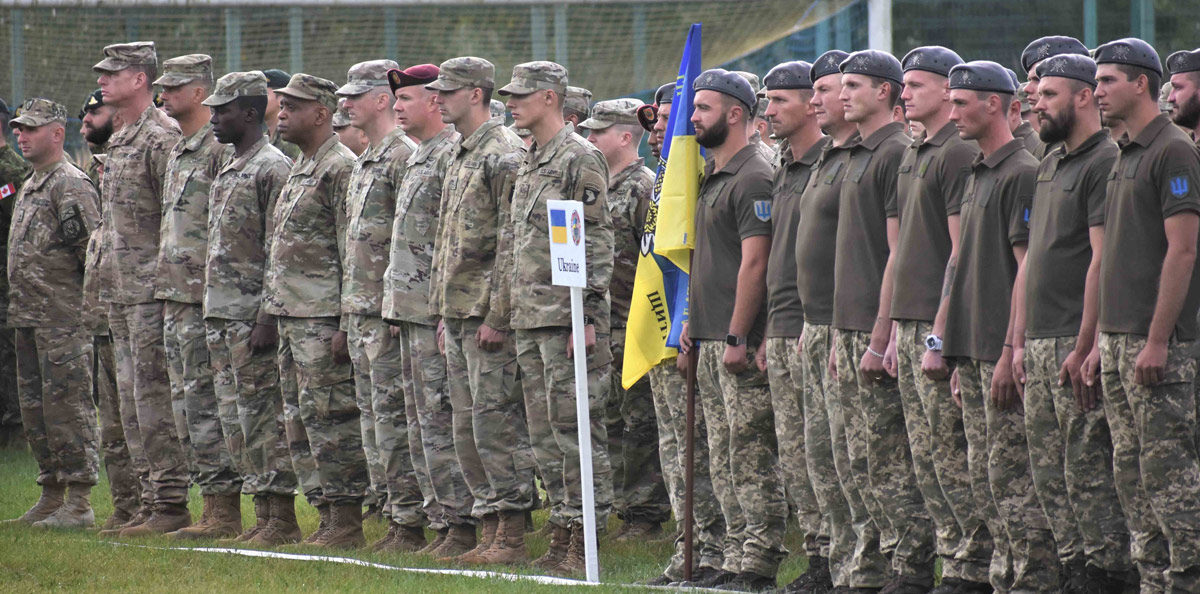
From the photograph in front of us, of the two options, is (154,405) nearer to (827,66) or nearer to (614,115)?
(614,115)

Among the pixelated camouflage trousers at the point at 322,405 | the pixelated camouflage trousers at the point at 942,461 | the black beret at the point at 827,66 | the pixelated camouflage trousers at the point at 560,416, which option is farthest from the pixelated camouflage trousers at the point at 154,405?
the pixelated camouflage trousers at the point at 942,461

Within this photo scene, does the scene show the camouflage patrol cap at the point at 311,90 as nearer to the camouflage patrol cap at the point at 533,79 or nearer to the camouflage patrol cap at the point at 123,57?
the camouflage patrol cap at the point at 123,57

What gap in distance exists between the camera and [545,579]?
8.18m

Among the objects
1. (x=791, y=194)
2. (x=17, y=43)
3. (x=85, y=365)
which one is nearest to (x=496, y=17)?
(x=17, y=43)

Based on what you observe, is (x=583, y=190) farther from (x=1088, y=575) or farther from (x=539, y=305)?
(x=1088, y=575)

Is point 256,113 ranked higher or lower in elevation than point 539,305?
higher

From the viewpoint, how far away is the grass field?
27.0ft

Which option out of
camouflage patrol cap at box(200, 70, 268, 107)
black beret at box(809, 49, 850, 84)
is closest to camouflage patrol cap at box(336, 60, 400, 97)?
camouflage patrol cap at box(200, 70, 268, 107)

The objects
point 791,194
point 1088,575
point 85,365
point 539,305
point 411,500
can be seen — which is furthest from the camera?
point 85,365

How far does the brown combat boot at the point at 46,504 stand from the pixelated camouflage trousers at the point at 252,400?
1.98 meters

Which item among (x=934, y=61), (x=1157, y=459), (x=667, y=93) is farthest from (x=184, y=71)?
(x=1157, y=459)

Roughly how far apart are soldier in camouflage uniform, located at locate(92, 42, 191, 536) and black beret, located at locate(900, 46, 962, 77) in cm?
532

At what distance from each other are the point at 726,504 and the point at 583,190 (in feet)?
6.07

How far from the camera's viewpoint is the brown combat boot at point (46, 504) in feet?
37.6
